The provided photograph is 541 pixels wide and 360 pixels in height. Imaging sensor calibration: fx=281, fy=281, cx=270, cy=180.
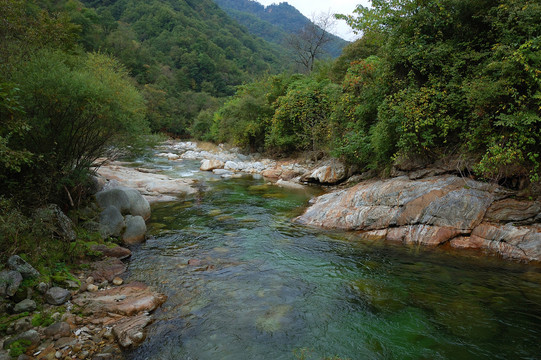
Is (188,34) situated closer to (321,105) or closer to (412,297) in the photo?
(321,105)

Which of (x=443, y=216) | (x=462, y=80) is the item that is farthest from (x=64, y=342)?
(x=462, y=80)

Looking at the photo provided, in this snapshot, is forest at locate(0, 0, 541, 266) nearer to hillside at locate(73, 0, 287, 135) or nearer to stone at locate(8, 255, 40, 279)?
stone at locate(8, 255, 40, 279)

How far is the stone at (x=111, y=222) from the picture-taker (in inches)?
335

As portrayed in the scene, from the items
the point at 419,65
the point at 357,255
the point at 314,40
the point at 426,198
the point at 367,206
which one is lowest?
the point at 357,255

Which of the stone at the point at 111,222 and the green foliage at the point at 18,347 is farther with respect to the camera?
the stone at the point at 111,222

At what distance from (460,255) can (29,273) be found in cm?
1012

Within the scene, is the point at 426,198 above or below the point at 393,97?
below

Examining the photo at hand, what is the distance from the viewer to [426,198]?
9203mm

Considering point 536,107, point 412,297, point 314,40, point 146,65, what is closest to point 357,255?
point 412,297

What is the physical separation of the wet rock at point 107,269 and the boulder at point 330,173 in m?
12.5

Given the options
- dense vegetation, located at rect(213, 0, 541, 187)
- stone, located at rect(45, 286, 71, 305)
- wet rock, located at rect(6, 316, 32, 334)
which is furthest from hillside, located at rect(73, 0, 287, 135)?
wet rock, located at rect(6, 316, 32, 334)

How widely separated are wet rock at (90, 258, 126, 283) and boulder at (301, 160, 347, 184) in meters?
12.5

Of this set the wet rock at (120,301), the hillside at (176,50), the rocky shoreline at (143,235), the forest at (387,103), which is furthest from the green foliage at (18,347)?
the hillside at (176,50)

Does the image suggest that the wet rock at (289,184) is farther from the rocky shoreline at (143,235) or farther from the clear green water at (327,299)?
the clear green water at (327,299)
